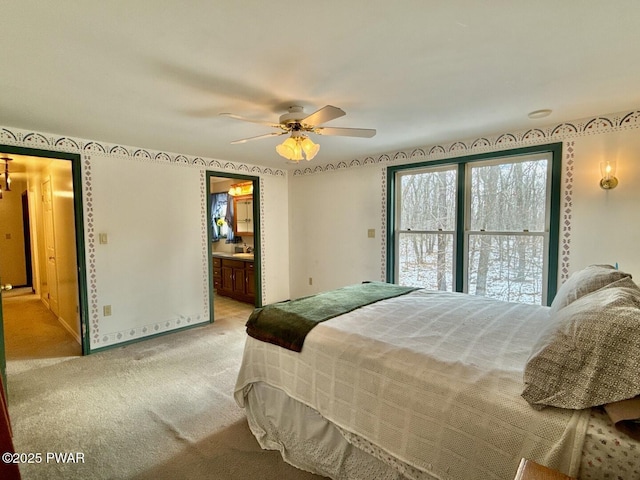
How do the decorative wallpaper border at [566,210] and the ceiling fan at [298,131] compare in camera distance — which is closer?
the ceiling fan at [298,131]

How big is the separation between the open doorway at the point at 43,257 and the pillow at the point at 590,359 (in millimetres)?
3434

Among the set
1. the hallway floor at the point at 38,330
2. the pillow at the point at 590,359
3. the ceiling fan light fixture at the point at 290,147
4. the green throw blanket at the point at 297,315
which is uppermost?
the ceiling fan light fixture at the point at 290,147

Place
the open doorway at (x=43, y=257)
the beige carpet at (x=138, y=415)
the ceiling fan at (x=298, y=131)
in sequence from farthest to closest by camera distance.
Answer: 1. the open doorway at (x=43, y=257)
2. the ceiling fan at (x=298, y=131)
3. the beige carpet at (x=138, y=415)

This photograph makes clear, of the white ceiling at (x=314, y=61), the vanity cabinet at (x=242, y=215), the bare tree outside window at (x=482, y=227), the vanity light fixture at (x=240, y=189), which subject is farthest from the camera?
the vanity cabinet at (x=242, y=215)

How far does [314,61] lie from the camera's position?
1741mm

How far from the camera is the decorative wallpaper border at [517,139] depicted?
265cm

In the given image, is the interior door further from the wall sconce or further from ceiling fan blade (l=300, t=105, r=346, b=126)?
the wall sconce

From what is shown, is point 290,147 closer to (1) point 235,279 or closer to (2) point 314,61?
(2) point 314,61

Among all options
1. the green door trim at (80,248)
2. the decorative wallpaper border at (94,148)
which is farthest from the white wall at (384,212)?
the green door trim at (80,248)

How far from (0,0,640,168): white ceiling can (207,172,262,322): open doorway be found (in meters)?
2.14

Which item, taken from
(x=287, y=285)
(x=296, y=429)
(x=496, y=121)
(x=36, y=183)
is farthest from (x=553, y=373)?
(x=36, y=183)

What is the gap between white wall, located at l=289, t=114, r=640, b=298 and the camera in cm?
265

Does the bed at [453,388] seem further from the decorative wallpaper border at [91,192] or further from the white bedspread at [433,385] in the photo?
the decorative wallpaper border at [91,192]

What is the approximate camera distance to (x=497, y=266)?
3.39 metres
